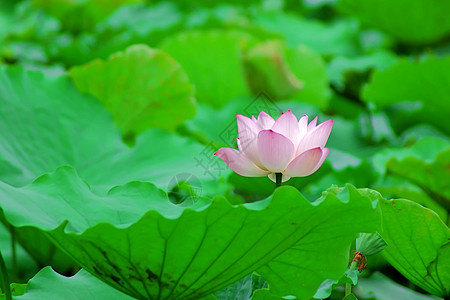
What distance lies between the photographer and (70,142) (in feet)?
3.84

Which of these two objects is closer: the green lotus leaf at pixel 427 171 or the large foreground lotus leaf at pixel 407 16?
the green lotus leaf at pixel 427 171

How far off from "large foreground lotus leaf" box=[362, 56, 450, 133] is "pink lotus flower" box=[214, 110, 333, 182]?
2.97ft

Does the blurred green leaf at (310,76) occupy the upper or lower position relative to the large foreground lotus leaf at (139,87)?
lower

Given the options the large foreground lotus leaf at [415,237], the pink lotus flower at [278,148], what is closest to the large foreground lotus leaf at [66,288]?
the pink lotus flower at [278,148]

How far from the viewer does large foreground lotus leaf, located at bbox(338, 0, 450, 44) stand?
201 cm

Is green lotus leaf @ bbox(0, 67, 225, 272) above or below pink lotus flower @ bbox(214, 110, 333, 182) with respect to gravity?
below

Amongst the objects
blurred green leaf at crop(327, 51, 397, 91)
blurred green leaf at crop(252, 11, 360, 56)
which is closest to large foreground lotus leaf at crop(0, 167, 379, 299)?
blurred green leaf at crop(327, 51, 397, 91)

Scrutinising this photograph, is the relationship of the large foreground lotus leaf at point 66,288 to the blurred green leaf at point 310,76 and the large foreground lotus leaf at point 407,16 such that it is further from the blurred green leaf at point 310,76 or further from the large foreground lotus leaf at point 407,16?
the large foreground lotus leaf at point 407,16

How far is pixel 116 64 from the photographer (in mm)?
1286

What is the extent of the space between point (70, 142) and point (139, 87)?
0.20 meters

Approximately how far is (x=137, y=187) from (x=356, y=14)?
1.62 meters

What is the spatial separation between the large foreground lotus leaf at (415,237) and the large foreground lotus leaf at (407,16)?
1.35m

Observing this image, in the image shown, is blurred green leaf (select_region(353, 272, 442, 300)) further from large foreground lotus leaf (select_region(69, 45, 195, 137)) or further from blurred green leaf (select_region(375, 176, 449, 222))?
large foreground lotus leaf (select_region(69, 45, 195, 137))

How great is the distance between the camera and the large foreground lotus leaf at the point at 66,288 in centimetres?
75
